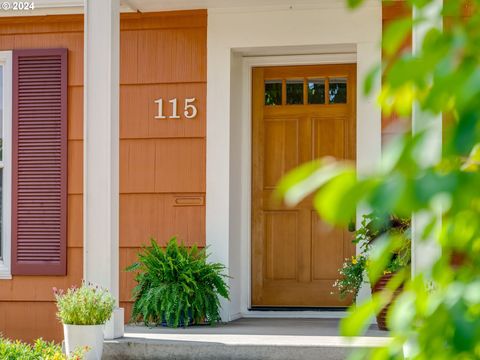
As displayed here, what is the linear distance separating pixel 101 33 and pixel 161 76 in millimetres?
1158

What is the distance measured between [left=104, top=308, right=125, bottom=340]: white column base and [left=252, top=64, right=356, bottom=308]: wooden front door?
1.63 meters

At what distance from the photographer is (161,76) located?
249 inches

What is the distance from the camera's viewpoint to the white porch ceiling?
19.8ft

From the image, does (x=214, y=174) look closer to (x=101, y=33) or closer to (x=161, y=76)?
(x=161, y=76)

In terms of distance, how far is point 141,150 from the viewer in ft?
20.8

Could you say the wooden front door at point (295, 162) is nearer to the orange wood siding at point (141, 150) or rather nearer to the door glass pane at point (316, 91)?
the door glass pane at point (316, 91)

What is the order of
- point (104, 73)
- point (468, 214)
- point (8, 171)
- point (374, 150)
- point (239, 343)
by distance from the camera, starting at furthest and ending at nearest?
point (8, 171) < point (374, 150) < point (104, 73) < point (239, 343) < point (468, 214)

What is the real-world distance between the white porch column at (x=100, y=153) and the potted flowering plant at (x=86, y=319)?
0.96 ft

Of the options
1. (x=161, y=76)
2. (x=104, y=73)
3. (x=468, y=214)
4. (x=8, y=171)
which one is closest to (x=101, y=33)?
(x=104, y=73)

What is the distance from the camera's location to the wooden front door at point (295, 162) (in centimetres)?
641

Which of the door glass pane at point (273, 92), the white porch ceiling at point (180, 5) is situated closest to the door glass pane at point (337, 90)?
the door glass pane at point (273, 92)

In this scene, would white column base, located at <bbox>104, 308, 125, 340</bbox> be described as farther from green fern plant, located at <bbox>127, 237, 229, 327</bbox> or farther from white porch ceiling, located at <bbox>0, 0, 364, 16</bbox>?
white porch ceiling, located at <bbox>0, 0, 364, 16</bbox>

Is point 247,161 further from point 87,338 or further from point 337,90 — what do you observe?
point 87,338

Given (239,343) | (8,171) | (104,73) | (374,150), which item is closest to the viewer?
(239,343)
